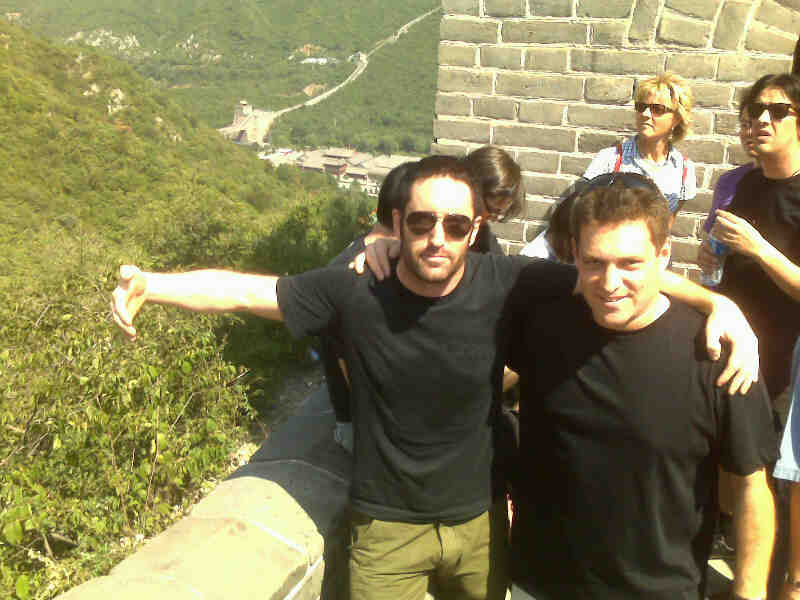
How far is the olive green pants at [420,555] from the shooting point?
1.96 m

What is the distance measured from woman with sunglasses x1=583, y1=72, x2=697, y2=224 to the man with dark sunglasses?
2.49 feet

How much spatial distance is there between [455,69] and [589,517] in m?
2.92

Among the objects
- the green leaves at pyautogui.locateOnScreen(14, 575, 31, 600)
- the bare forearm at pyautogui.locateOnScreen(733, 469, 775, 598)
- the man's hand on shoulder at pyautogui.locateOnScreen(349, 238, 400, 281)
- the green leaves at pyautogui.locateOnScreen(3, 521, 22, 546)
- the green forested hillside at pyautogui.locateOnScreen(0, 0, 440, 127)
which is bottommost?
the green leaves at pyautogui.locateOnScreen(14, 575, 31, 600)

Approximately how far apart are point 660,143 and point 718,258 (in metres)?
1.01

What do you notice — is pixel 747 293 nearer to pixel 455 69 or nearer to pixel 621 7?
pixel 621 7

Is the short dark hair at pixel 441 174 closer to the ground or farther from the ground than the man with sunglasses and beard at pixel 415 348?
farther from the ground

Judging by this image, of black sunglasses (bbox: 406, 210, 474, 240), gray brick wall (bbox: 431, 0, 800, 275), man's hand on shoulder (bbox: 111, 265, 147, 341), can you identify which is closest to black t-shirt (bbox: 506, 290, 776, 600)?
black sunglasses (bbox: 406, 210, 474, 240)

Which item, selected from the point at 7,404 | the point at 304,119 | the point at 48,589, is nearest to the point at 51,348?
the point at 7,404

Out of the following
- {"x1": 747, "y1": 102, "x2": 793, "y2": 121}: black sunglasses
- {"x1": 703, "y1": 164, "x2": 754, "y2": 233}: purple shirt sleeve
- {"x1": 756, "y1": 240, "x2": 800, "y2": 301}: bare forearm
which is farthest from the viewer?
{"x1": 703, "y1": 164, "x2": 754, "y2": 233}: purple shirt sleeve

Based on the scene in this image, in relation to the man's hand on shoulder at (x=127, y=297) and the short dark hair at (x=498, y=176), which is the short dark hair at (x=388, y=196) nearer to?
the short dark hair at (x=498, y=176)

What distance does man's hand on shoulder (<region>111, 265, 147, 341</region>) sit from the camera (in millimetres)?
1849

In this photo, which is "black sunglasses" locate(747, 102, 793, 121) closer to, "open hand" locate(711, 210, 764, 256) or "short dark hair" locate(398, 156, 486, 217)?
"open hand" locate(711, 210, 764, 256)

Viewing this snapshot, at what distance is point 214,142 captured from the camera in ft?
168

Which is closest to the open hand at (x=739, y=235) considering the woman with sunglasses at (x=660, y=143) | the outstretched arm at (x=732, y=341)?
the outstretched arm at (x=732, y=341)
